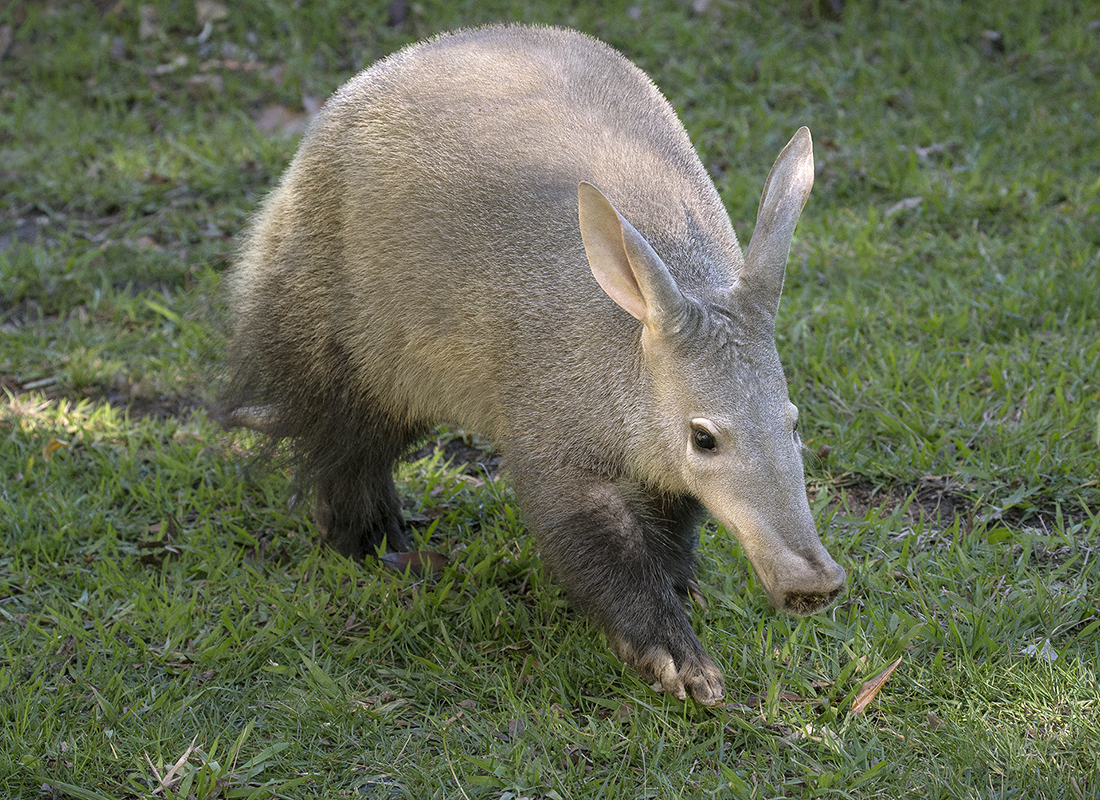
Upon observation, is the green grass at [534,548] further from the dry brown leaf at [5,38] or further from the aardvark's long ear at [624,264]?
the aardvark's long ear at [624,264]

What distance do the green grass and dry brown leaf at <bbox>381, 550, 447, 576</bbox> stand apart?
0.23 ft

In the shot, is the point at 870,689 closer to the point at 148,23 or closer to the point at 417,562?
the point at 417,562

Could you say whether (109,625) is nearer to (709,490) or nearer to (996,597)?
(709,490)

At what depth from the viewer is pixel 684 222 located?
330cm

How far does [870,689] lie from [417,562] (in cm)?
161

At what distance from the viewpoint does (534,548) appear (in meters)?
3.83

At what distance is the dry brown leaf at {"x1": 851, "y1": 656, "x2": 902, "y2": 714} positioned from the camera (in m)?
3.05

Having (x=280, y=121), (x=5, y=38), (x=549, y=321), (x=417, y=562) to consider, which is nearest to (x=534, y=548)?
(x=417, y=562)

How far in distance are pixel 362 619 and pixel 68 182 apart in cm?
389

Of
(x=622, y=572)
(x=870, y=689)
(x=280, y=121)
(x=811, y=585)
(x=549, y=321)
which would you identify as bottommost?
(x=280, y=121)

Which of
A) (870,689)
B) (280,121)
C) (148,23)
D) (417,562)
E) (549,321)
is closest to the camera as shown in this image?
(870,689)

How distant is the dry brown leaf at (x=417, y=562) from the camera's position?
152 inches

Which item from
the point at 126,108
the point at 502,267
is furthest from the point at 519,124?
the point at 126,108

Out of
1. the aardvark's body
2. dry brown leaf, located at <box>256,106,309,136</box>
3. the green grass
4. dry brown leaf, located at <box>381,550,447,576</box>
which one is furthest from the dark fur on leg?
dry brown leaf, located at <box>256,106,309,136</box>
